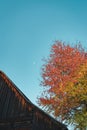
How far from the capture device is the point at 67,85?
30.0m

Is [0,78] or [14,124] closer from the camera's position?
[14,124]

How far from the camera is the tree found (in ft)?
96.5

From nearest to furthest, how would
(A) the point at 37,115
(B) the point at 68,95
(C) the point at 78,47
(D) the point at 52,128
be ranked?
(A) the point at 37,115
(D) the point at 52,128
(B) the point at 68,95
(C) the point at 78,47

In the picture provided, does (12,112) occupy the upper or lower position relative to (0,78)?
lower

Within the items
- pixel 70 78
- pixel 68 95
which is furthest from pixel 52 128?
pixel 70 78

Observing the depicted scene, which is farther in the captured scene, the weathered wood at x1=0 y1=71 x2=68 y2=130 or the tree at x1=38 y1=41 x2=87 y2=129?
the tree at x1=38 y1=41 x2=87 y2=129

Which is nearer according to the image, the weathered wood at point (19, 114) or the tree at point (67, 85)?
the weathered wood at point (19, 114)

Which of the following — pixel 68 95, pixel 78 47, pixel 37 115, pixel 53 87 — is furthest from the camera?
pixel 78 47

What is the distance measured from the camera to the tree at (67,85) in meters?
29.4

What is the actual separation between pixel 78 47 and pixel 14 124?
15.6m

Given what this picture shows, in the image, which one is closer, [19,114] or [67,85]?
[19,114]

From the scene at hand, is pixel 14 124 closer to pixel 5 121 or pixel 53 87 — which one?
pixel 5 121

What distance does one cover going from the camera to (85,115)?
2845cm

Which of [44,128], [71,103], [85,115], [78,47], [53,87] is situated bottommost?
[44,128]
